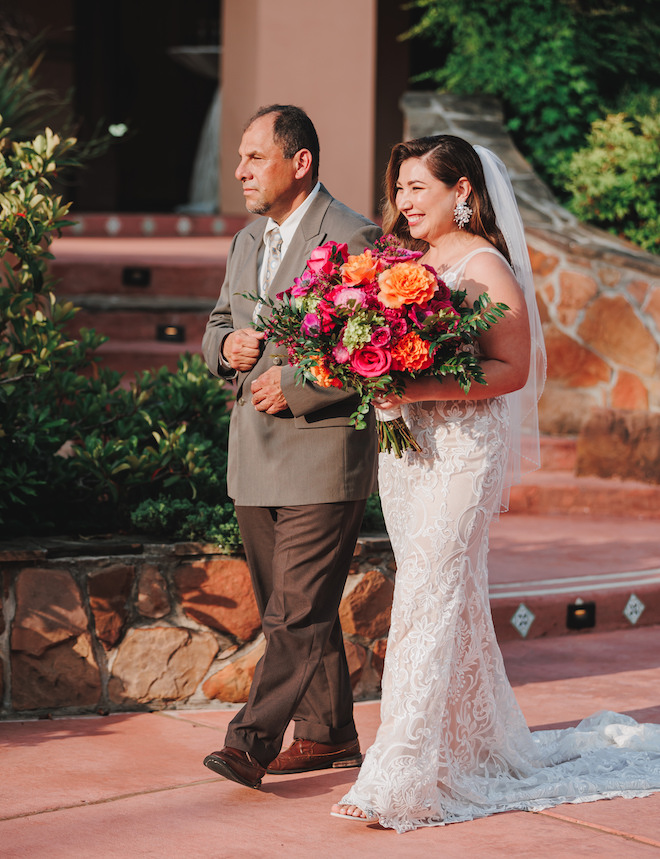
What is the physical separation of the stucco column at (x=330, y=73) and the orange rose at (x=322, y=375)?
704cm

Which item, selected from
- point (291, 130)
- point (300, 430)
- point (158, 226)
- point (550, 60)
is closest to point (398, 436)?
point (300, 430)

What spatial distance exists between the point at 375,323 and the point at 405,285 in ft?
0.45

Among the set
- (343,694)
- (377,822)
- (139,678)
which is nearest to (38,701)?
(139,678)

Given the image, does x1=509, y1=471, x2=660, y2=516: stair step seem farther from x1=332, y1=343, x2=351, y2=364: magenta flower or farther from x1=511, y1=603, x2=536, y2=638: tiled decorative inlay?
x1=332, y1=343, x2=351, y2=364: magenta flower

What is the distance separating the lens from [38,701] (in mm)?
4809

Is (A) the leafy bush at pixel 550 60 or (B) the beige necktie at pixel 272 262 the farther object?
(A) the leafy bush at pixel 550 60

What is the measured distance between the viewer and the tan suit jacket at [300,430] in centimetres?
397

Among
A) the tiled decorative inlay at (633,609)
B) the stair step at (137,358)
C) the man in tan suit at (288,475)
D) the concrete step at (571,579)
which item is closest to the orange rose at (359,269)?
the man in tan suit at (288,475)

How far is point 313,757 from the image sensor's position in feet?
13.8

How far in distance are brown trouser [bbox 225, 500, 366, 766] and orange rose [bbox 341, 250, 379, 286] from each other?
2.70 feet

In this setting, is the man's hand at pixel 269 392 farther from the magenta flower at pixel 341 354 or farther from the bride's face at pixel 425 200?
the bride's face at pixel 425 200

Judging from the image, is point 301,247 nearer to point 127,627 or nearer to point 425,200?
point 425,200

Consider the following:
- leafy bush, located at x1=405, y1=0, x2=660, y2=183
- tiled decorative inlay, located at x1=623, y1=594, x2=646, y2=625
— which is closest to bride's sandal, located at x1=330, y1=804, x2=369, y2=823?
tiled decorative inlay, located at x1=623, y1=594, x2=646, y2=625

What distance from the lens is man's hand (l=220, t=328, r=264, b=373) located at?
399 cm
